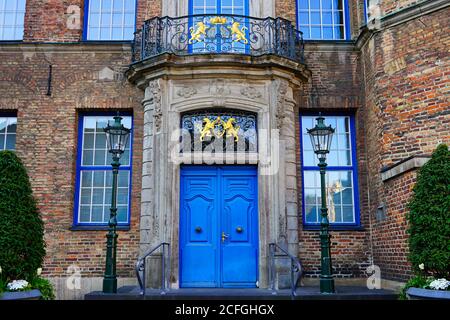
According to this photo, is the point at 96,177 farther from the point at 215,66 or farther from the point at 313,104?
the point at 313,104

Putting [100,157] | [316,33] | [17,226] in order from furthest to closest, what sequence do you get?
1. [316,33]
2. [100,157]
3. [17,226]

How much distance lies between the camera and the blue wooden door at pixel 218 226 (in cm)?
988

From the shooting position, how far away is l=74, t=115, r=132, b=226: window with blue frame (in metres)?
10.8

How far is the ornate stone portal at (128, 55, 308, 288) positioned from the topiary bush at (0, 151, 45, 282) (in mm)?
2532

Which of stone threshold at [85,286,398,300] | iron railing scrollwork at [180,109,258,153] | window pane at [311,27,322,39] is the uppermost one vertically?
window pane at [311,27,322,39]

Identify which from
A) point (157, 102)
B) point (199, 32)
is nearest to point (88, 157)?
point (157, 102)

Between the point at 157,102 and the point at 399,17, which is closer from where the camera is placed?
the point at 399,17

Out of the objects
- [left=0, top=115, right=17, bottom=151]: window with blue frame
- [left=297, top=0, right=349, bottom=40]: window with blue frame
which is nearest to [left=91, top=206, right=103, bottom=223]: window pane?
[left=0, top=115, right=17, bottom=151]: window with blue frame

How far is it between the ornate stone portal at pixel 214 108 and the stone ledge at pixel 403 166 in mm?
1853

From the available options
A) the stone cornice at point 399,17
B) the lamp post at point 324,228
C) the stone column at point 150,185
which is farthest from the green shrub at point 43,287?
the stone cornice at point 399,17

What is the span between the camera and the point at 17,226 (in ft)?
25.3

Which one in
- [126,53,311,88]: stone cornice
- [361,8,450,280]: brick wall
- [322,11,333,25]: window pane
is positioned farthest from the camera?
[322,11,333,25]: window pane

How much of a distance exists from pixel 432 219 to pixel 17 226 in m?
6.29

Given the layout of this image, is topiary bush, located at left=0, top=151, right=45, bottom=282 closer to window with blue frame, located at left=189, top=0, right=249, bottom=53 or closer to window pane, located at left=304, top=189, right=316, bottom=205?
window with blue frame, located at left=189, top=0, right=249, bottom=53
